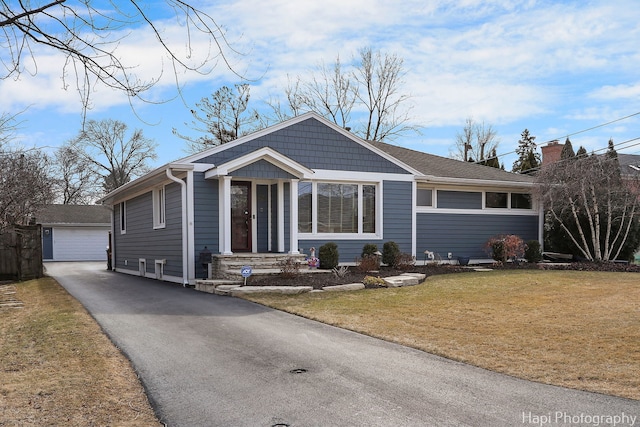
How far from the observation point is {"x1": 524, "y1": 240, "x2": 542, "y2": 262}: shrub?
17.4m

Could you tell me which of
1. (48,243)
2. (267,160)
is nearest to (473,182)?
(267,160)

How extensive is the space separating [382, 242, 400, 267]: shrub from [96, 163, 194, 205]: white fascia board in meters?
5.96

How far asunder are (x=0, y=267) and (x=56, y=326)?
10.7 meters

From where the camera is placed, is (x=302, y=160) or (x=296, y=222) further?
(x=302, y=160)

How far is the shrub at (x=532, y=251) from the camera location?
17.4 metres

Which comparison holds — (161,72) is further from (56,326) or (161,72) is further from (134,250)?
(134,250)

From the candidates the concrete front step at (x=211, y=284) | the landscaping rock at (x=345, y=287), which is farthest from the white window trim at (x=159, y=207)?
the landscaping rock at (x=345, y=287)

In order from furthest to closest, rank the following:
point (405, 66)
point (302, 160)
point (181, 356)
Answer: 1. point (405, 66)
2. point (302, 160)
3. point (181, 356)

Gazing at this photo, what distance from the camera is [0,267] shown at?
53.2ft

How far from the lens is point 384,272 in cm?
1391

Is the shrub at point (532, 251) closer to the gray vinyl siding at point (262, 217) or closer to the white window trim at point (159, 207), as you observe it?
the gray vinyl siding at point (262, 217)

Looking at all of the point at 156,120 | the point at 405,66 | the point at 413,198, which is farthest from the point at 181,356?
the point at 405,66

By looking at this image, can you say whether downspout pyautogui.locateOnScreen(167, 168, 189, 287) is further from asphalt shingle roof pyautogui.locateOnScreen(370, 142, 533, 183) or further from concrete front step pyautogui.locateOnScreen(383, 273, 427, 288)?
asphalt shingle roof pyautogui.locateOnScreen(370, 142, 533, 183)

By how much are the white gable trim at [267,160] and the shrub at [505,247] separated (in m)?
6.95
